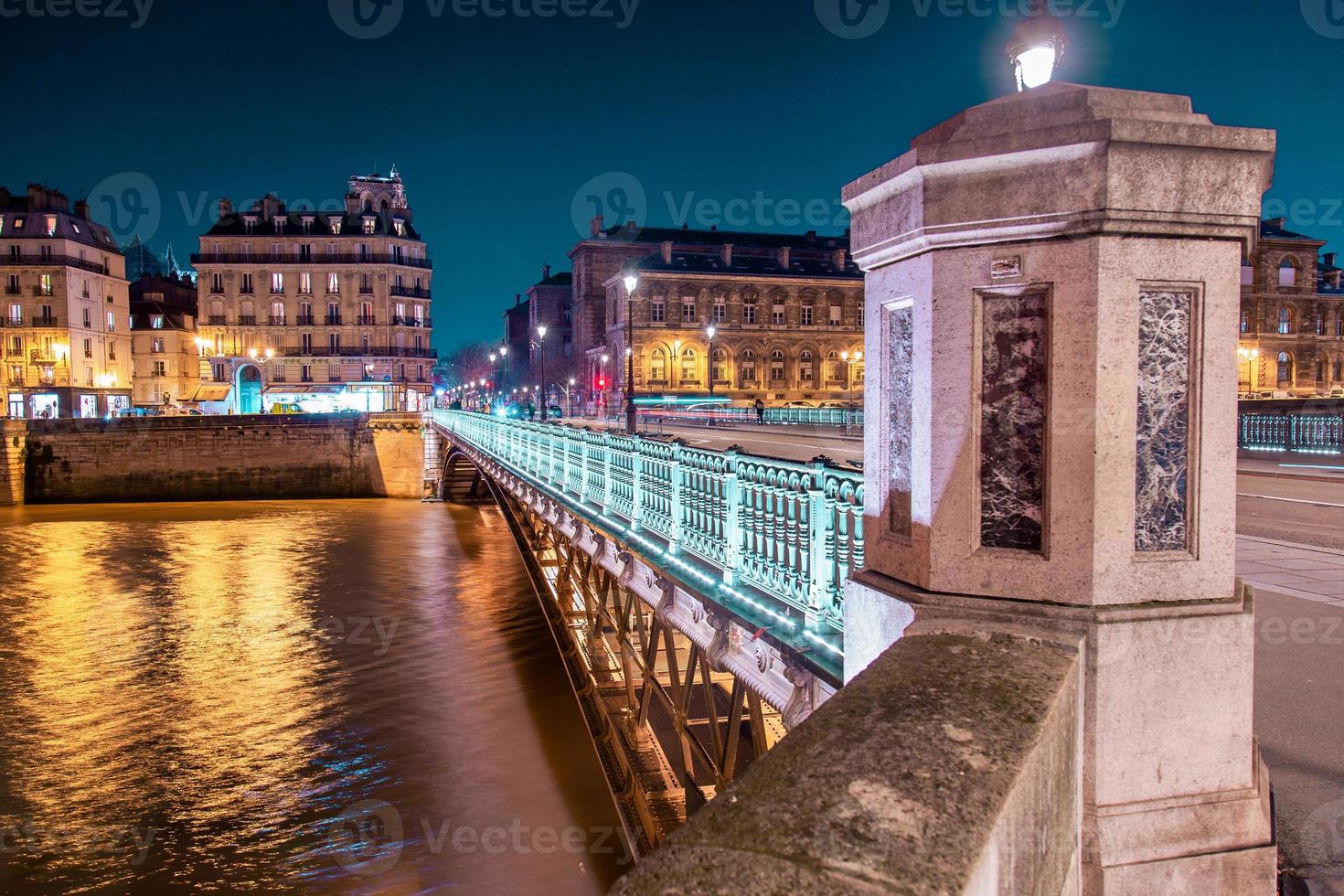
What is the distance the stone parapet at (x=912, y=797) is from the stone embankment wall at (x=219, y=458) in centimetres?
5372

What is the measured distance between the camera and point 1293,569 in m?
9.22

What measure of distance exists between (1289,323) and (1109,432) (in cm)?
8008

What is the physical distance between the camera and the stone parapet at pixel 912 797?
1.73 meters

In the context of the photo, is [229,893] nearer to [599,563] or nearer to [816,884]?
[599,563]

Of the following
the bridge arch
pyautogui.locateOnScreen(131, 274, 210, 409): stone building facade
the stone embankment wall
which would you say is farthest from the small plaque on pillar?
pyautogui.locateOnScreen(131, 274, 210, 409): stone building facade

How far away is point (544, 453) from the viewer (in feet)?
53.1

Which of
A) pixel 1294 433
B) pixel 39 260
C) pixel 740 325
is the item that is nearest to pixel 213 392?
pixel 39 260

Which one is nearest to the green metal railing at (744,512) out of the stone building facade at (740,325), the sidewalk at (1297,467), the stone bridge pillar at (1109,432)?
the stone bridge pillar at (1109,432)

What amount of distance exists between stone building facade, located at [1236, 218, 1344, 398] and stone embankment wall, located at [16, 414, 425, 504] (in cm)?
6081

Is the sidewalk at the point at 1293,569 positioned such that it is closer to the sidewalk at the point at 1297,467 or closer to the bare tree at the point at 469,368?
the sidewalk at the point at 1297,467

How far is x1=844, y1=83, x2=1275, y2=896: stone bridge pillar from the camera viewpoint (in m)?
3.08

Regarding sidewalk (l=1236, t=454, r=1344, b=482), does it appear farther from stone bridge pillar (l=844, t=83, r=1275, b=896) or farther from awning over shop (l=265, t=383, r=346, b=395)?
awning over shop (l=265, t=383, r=346, b=395)

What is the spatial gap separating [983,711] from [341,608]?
2431 cm

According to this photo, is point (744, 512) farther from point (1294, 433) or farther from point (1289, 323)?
point (1289, 323)
